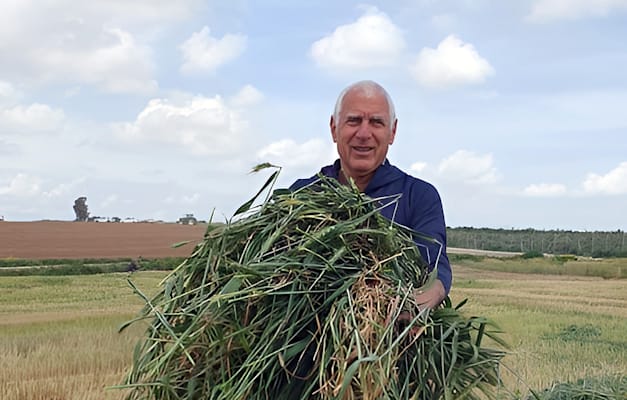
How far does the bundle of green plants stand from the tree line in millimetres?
55785

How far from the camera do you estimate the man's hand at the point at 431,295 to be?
2.18 m

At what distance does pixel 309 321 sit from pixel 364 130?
0.89 m

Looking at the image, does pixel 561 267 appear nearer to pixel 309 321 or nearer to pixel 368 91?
pixel 368 91

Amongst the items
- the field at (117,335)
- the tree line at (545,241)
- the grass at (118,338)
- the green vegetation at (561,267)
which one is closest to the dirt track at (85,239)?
the field at (117,335)

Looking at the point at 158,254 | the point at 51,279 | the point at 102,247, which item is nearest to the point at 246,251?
the point at 51,279

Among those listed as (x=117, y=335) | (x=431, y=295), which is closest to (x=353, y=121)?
(x=431, y=295)

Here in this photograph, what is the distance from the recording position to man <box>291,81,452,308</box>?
2670 millimetres

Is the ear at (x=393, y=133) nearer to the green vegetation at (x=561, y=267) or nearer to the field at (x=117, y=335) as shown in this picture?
the field at (x=117, y=335)

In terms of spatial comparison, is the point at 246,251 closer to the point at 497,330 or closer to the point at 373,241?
the point at 373,241

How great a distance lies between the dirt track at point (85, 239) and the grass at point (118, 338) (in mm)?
13213

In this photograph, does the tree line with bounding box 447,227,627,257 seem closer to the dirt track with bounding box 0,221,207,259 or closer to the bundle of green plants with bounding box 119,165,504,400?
the dirt track with bounding box 0,221,207,259

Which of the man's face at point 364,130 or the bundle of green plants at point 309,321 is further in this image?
the man's face at point 364,130

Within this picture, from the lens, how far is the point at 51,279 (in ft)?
73.9

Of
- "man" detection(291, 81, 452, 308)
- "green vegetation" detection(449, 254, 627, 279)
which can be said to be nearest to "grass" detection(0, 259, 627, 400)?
"man" detection(291, 81, 452, 308)
